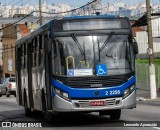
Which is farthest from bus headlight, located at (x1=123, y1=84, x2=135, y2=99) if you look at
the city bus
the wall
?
the wall

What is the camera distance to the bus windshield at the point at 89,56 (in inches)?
608

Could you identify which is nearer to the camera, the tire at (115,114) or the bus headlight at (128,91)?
the bus headlight at (128,91)

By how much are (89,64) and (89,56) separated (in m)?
0.24

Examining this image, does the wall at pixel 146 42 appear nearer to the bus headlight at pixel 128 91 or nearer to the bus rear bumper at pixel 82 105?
the bus headlight at pixel 128 91

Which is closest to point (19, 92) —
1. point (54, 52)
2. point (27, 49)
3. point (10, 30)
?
point (27, 49)

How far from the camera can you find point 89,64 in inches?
609

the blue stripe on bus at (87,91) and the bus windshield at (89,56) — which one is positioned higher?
the bus windshield at (89,56)

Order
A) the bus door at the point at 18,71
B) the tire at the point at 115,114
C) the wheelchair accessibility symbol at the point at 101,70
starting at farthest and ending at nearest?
the bus door at the point at 18,71 < the tire at the point at 115,114 < the wheelchair accessibility symbol at the point at 101,70

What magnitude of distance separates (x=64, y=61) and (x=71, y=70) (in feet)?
1.15

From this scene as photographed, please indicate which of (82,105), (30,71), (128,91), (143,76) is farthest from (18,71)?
(143,76)

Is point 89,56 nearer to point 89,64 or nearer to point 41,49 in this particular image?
point 89,64

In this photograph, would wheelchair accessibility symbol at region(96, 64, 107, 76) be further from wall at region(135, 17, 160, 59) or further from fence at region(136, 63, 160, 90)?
wall at region(135, 17, 160, 59)

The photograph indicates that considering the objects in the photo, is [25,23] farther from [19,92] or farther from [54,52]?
[54,52]

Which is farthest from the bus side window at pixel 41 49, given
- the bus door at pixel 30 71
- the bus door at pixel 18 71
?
the bus door at pixel 18 71
